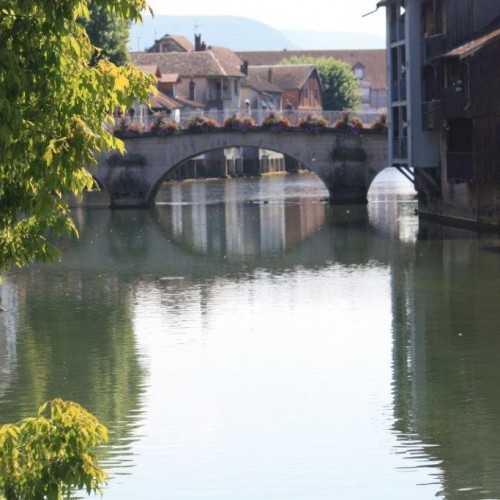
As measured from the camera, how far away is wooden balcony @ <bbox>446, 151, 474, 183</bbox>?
47.7m

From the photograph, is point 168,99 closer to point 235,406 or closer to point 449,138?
point 449,138

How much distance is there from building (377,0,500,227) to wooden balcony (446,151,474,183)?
3 centimetres

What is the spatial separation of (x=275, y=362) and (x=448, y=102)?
85.6ft

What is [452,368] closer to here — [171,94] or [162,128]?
[162,128]

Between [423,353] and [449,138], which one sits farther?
[449,138]

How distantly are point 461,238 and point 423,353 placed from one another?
20.3 meters

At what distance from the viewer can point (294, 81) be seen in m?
146

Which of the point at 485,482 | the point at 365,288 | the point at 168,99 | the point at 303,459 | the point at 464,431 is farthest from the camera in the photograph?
the point at 168,99

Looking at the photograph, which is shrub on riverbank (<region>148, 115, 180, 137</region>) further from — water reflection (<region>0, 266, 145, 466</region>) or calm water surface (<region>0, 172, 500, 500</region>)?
water reflection (<region>0, 266, 145, 466</region>)

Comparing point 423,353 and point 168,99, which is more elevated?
point 168,99

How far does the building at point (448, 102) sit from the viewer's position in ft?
150

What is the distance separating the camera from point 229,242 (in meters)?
48.6

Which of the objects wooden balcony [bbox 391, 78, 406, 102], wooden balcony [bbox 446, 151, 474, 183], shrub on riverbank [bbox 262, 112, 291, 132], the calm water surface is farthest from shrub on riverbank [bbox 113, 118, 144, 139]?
wooden balcony [bbox 446, 151, 474, 183]

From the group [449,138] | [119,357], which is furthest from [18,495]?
[449,138]
